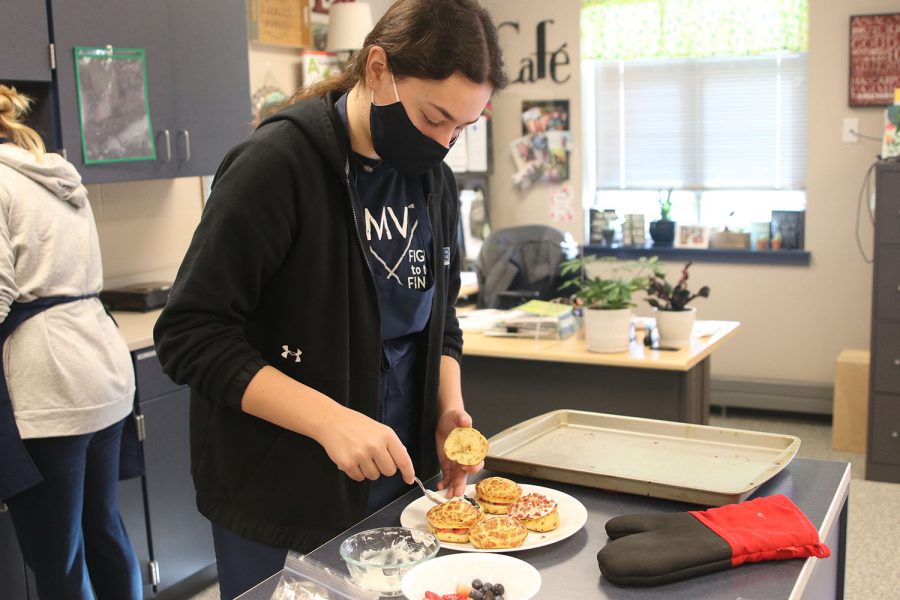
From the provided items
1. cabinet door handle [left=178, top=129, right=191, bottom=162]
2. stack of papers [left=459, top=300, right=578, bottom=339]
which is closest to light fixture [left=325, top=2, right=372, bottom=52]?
cabinet door handle [left=178, top=129, right=191, bottom=162]

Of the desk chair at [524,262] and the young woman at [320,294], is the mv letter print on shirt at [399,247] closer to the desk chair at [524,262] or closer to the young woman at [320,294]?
the young woman at [320,294]

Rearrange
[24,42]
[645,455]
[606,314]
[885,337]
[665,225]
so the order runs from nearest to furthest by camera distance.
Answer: [645,455]
[24,42]
[606,314]
[885,337]
[665,225]

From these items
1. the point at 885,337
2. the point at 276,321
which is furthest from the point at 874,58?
the point at 276,321

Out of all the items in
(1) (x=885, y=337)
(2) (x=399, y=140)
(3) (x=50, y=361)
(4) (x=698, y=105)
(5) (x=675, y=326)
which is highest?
(4) (x=698, y=105)

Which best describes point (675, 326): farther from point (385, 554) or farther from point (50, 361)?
point (385, 554)

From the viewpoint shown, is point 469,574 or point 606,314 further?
point 606,314

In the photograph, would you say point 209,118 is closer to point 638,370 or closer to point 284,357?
point 638,370

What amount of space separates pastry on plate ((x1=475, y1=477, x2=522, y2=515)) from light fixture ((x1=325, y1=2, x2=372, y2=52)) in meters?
3.42

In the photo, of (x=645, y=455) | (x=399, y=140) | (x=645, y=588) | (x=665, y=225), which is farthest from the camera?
(x=665, y=225)

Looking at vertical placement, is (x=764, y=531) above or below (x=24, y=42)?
below

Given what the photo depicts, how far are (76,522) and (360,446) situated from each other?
1.50 m

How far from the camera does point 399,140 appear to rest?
146 cm

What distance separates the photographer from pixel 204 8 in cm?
345

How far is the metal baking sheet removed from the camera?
1514 millimetres
